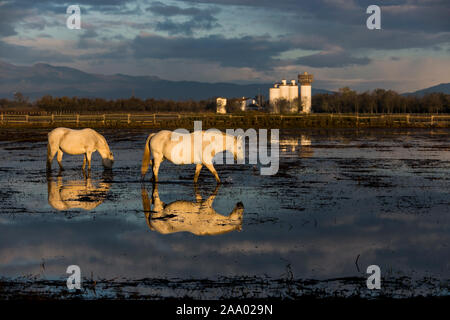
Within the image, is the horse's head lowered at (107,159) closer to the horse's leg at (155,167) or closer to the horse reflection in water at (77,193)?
the horse reflection in water at (77,193)

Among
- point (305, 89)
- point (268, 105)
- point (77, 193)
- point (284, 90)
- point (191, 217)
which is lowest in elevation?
point (191, 217)

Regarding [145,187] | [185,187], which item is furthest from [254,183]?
[145,187]

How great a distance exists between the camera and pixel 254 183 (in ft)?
45.0

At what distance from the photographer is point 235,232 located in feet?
27.6

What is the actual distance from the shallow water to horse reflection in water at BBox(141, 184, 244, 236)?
4 centimetres

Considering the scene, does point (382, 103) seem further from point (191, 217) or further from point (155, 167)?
point (191, 217)

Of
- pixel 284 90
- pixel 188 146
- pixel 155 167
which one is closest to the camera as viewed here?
pixel 188 146

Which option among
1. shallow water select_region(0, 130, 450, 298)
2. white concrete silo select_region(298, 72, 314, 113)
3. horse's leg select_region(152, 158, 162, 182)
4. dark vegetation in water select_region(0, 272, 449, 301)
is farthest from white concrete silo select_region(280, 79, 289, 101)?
dark vegetation in water select_region(0, 272, 449, 301)

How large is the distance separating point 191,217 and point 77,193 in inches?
156

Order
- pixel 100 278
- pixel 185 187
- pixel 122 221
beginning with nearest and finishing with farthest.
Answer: pixel 100 278 < pixel 122 221 < pixel 185 187

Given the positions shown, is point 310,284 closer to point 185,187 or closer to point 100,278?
point 100,278

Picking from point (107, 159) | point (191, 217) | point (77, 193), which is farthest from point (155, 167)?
point (191, 217)

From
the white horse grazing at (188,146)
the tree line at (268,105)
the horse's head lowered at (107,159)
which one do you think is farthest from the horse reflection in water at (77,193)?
the tree line at (268,105)
